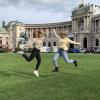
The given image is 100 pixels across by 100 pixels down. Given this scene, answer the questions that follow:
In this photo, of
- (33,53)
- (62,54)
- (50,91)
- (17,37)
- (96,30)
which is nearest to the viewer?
(50,91)

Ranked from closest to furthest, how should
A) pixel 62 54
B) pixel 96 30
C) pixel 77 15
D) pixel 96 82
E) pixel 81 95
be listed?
pixel 81 95
pixel 96 82
pixel 62 54
pixel 96 30
pixel 77 15

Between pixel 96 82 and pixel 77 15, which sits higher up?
pixel 77 15

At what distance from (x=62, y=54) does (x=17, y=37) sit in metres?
157

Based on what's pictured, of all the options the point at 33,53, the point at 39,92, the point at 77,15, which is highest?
the point at 77,15

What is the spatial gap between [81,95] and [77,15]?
131 metres

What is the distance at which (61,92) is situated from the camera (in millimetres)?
10609

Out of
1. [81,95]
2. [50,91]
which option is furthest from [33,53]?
[81,95]

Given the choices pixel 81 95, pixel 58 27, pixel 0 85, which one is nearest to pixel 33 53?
pixel 0 85

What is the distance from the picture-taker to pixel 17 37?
174m

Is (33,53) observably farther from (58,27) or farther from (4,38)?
(4,38)

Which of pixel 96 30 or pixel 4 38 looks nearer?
pixel 96 30

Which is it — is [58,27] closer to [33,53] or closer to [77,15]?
[77,15]

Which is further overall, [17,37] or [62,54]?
[17,37]

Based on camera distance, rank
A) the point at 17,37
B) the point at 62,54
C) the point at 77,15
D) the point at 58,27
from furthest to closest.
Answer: the point at 17,37 → the point at 58,27 → the point at 77,15 → the point at 62,54
